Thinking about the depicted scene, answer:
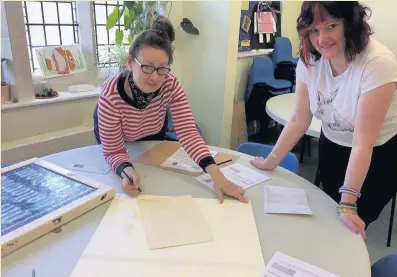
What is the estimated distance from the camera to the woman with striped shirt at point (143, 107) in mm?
1243

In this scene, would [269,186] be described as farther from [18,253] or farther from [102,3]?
[102,3]

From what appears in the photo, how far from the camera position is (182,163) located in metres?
1.47

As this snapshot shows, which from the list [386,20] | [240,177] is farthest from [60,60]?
[386,20]

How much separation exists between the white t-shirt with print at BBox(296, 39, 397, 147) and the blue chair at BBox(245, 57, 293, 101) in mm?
2554

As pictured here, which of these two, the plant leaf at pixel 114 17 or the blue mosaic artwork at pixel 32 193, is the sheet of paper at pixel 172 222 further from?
the plant leaf at pixel 114 17

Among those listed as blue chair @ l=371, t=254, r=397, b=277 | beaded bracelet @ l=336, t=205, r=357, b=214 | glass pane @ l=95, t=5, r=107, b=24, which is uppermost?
glass pane @ l=95, t=5, r=107, b=24

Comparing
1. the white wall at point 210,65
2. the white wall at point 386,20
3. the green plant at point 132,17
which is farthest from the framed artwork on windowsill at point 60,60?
the white wall at point 386,20

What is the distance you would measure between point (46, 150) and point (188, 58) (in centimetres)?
145

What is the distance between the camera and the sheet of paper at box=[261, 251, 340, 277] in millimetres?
845

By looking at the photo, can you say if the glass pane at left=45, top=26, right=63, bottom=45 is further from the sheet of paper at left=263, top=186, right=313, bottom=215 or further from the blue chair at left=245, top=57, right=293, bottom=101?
the sheet of paper at left=263, top=186, right=313, bottom=215

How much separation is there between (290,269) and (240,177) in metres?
0.53

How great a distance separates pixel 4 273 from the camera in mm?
833

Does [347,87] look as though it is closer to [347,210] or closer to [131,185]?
[347,210]

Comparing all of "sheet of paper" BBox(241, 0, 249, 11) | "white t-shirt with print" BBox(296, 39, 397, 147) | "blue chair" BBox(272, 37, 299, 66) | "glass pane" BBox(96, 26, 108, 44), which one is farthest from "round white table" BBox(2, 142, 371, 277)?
"blue chair" BBox(272, 37, 299, 66)
